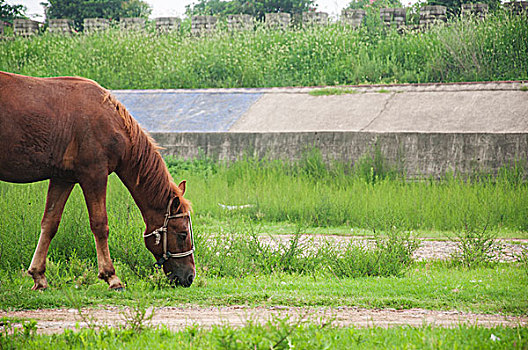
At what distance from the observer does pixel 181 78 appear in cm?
2245

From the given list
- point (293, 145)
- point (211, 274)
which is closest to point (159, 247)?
point (211, 274)

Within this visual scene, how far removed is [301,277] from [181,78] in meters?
15.9

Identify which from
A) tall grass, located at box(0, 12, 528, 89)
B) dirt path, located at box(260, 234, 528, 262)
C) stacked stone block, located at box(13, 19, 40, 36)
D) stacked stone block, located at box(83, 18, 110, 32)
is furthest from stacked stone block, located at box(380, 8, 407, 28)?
dirt path, located at box(260, 234, 528, 262)

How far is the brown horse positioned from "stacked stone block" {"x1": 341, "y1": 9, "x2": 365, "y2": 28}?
2030 cm

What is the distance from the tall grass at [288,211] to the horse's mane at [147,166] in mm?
1137

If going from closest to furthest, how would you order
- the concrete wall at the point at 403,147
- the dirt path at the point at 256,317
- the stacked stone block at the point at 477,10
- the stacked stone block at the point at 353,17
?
the dirt path at the point at 256,317
the concrete wall at the point at 403,147
the stacked stone block at the point at 477,10
the stacked stone block at the point at 353,17

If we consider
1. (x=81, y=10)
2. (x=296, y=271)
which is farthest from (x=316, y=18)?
(x=81, y=10)

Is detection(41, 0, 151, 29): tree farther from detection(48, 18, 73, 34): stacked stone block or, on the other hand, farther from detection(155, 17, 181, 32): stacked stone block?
detection(155, 17, 181, 32): stacked stone block

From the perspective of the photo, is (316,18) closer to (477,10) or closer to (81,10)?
(477,10)

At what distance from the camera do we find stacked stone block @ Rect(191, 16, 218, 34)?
27156mm

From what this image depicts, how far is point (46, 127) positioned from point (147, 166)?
1.09m

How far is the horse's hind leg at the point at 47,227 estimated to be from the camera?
671cm

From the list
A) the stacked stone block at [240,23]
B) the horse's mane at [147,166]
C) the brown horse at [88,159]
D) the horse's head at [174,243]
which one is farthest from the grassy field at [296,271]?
the stacked stone block at [240,23]

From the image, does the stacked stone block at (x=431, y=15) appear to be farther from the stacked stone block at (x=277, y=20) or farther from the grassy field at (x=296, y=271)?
→ the grassy field at (x=296, y=271)
